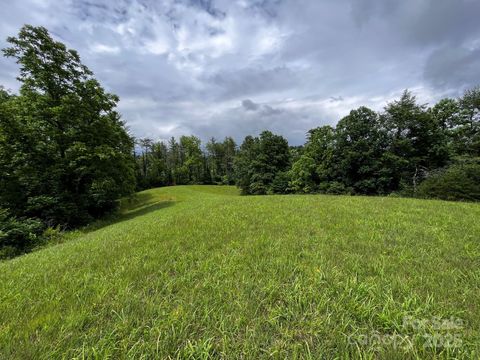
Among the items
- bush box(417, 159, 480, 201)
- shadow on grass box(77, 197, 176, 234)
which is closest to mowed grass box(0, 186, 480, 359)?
shadow on grass box(77, 197, 176, 234)

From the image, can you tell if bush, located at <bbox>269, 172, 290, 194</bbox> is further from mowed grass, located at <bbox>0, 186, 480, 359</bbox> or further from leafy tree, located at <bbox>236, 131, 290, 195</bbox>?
mowed grass, located at <bbox>0, 186, 480, 359</bbox>

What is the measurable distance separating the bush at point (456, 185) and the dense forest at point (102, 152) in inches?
2.2

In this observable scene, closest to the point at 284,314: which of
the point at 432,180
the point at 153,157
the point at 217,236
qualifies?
the point at 217,236

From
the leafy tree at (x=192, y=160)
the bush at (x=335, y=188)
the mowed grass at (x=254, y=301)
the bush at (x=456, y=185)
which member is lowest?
the bush at (x=335, y=188)

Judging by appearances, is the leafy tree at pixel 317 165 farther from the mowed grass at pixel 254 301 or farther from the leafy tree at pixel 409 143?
the mowed grass at pixel 254 301

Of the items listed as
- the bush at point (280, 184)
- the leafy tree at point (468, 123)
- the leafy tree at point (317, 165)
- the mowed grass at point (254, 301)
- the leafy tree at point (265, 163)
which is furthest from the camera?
the leafy tree at point (265, 163)

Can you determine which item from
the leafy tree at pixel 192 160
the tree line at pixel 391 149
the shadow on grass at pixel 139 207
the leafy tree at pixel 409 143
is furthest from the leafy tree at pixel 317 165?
the leafy tree at pixel 192 160

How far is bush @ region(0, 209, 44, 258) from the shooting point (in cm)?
805

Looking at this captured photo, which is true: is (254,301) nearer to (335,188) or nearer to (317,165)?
(335,188)

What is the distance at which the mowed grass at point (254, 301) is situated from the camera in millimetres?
1763

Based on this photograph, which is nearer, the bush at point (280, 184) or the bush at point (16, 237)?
the bush at point (16, 237)

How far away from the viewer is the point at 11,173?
1146 cm

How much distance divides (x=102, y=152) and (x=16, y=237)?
6.41 meters

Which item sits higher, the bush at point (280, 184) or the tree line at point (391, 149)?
the tree line at point (391, 149)
